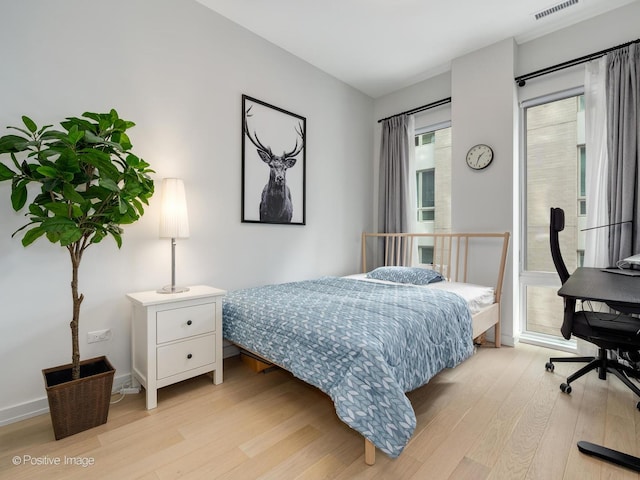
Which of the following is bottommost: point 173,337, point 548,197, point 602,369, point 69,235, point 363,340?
point 602,369

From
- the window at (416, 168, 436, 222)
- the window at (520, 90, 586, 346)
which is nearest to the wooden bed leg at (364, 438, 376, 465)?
the window at (520, 90, 586, 346)

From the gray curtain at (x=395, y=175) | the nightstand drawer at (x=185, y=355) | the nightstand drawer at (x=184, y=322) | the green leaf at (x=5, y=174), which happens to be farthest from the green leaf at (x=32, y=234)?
the gray curtain at (x=395, y=175)

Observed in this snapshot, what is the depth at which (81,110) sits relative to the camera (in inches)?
76.6

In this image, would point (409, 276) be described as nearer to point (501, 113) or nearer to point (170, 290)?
point (501, 113)

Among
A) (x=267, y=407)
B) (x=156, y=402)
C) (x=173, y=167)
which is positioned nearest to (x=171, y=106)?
(x=173, y=167)

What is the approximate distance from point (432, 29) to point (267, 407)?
3255 mm

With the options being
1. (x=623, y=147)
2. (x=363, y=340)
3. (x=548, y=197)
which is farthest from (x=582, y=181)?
(x=363, y=340)

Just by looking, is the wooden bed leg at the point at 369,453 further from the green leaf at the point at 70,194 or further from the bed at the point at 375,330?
the green leaf at the point at 70,194

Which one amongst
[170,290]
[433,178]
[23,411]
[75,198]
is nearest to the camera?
[75,198]

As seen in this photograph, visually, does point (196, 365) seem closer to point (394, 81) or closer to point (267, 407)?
point (267, 407)

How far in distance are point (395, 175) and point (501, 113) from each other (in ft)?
3.98

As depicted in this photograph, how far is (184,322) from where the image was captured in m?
1.95

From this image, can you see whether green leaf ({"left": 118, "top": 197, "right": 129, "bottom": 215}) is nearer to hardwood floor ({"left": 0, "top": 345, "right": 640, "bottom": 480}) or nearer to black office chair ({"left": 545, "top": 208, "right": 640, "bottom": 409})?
hardwood floor ({"left": 0, "top": 345, "right": 640, "bottom": 480})

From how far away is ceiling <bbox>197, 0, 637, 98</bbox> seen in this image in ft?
8.13
